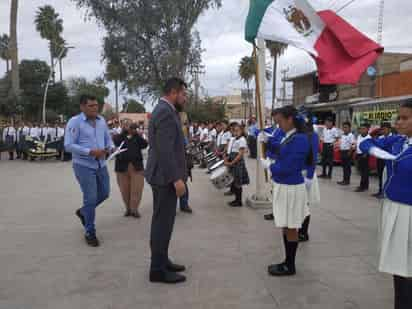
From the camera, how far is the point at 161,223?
356cm

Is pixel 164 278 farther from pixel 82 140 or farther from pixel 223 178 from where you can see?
pixel 223 178

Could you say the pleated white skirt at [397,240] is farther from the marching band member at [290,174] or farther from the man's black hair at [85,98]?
the man's black hair at [85,98]

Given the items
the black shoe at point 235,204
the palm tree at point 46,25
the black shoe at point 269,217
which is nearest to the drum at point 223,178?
the black shoe at point 235,204

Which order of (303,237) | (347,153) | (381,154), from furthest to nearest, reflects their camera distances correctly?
(347,153) → (303,237) → (381,154)

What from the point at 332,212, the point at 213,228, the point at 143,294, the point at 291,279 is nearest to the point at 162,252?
the point at 143,294

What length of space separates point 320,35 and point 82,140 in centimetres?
329

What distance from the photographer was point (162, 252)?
3.57m

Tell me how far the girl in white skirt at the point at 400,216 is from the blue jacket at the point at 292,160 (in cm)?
93

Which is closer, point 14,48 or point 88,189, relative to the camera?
→ point 88,189

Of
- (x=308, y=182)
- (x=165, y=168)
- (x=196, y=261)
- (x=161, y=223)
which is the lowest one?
(x=196, y=261)

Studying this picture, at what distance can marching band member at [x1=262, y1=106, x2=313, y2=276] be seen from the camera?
3510 mm

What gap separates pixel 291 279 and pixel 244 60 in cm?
4756

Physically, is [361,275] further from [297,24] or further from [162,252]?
[297,24]

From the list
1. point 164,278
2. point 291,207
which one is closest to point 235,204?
point 291,207
